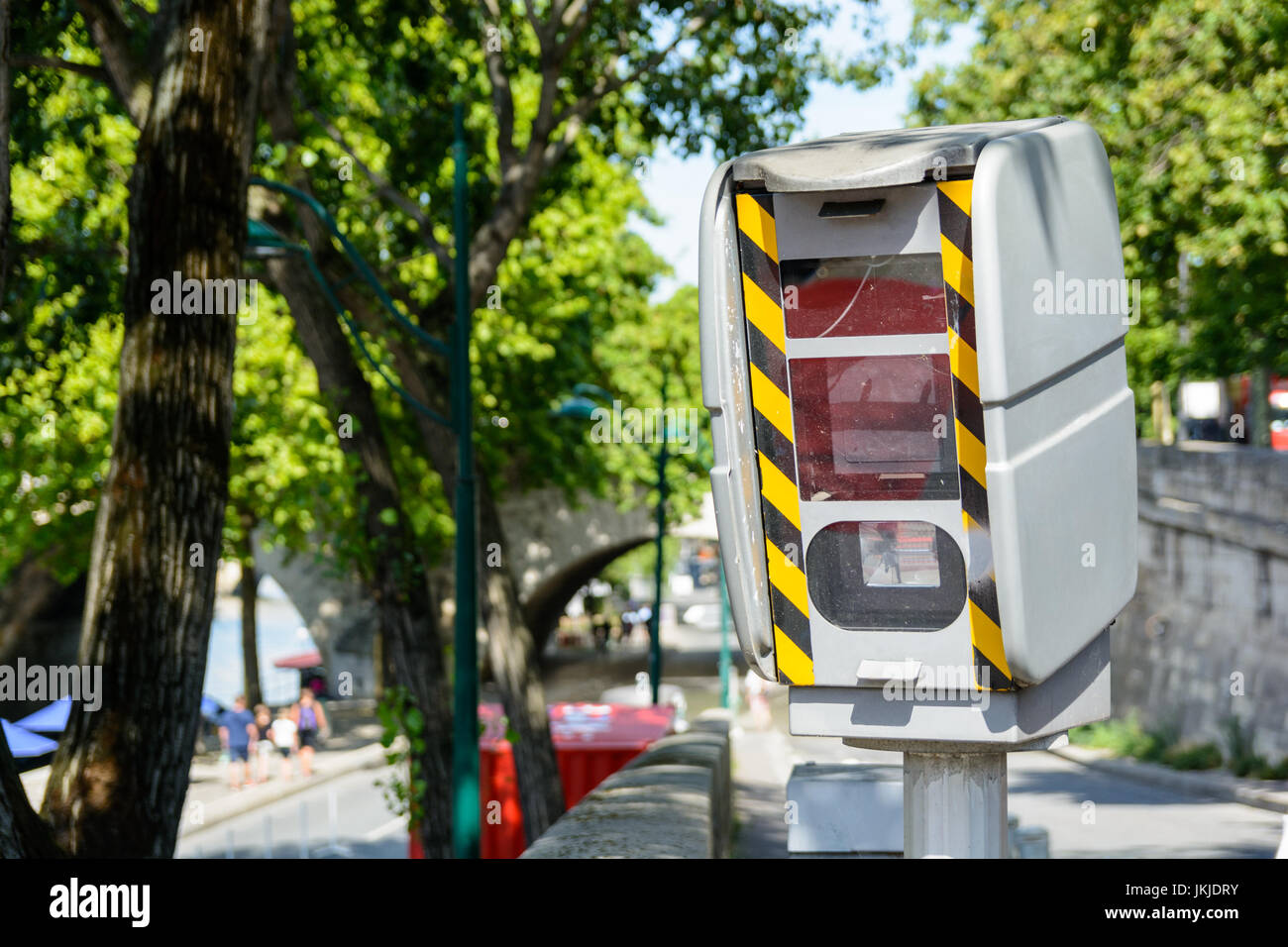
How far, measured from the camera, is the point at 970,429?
313cm

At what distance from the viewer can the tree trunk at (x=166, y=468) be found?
5238 millimetres

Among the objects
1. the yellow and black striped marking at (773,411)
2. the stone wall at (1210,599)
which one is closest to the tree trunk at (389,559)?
the yellow and black striped marking at (773,411)

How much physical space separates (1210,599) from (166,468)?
63.8 feet

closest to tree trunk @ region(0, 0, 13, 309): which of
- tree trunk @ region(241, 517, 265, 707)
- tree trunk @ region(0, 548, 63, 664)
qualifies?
tree trunk @ region(241, 517, 265, 707)

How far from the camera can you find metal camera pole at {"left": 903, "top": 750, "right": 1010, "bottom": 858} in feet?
10.7

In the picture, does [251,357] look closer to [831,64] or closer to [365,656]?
[831,64]

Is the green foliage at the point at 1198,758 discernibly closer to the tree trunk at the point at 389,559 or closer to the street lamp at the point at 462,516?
the tree trunk at the point at 389,559

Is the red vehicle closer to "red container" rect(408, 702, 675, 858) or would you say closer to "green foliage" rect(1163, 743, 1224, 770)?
"green foliage" rect(1163, 743, 1224, 770)

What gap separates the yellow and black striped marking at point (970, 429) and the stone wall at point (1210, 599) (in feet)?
55.9

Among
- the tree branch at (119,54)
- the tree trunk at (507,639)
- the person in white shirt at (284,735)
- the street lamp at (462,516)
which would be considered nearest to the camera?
the tree branch at (119,54)

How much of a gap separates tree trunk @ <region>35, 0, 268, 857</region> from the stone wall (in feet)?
52.1

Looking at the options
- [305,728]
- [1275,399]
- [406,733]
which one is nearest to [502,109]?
[406,733]

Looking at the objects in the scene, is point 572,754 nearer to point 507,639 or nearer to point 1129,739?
point 507,639

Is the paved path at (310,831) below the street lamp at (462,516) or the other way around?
below
